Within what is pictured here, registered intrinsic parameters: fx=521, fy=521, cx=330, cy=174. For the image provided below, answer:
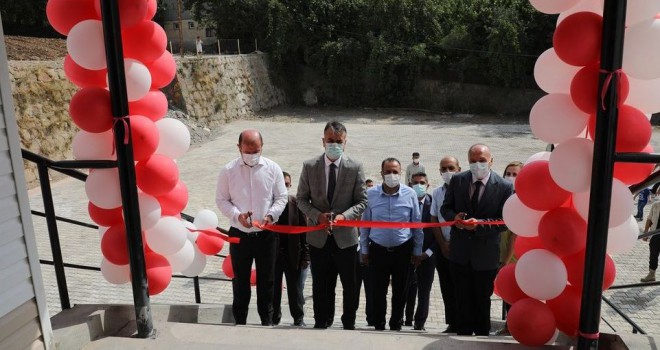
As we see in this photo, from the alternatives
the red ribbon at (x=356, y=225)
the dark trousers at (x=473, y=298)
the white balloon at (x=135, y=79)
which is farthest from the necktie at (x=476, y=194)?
the white balloon at (x=135, y=79)

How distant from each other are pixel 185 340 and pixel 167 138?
4.32ft

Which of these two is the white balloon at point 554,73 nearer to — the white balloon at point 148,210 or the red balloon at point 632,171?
the red balloon at point 632,171

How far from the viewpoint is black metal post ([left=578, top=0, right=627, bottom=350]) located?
2324 mm

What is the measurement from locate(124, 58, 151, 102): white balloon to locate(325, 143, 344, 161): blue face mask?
5.55 ft

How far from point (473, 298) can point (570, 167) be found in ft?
6.60

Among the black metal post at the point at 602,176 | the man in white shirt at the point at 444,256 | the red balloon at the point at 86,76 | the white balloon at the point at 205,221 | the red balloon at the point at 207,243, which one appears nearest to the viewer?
the black metal post at the point at 602,176

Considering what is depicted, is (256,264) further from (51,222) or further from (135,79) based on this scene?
(135,79)

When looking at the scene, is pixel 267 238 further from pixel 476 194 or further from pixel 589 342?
pixel 589 342

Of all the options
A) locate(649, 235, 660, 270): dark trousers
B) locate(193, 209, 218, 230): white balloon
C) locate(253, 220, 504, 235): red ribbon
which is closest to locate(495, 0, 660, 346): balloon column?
locate(253, 220, 504, 235): red ribbon

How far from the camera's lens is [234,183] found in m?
4.53

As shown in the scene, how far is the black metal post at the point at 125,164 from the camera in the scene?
2785 millimetres

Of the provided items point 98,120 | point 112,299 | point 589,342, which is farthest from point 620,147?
point 112,299

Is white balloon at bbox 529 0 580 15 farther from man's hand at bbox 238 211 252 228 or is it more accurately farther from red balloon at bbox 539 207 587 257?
man's hand at bbox 238 211 252 228

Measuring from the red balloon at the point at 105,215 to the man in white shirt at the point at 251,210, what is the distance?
1253mm
